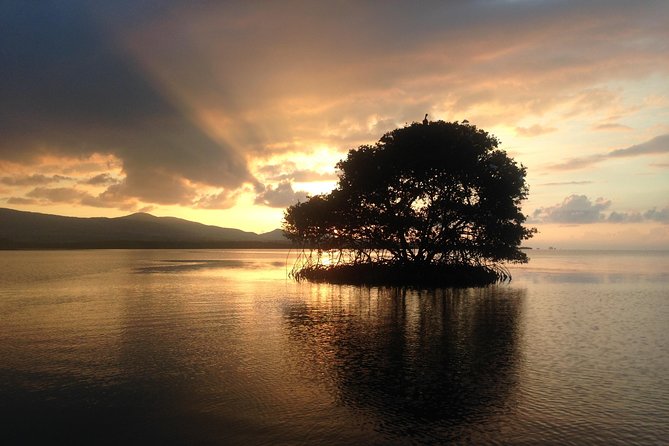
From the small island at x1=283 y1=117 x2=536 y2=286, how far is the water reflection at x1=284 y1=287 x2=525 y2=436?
20046 mm

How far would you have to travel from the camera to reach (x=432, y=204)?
186ft

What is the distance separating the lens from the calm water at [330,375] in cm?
1162

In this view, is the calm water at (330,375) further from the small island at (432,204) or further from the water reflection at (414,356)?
the small island at (432,204)

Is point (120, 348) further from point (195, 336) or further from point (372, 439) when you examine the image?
point (372, 439)

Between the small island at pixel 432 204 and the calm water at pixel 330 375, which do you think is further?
the small island at pixel 432 204

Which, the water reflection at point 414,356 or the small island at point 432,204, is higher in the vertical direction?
the small island at point 432,204

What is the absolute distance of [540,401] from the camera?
1377 cm

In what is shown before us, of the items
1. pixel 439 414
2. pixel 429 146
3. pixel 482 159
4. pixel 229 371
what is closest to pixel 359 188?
pixel 429 146

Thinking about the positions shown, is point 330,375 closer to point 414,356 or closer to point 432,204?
point 414,356

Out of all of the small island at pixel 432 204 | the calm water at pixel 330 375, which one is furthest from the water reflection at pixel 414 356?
the small island at pixel 432 204

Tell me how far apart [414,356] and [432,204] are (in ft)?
128

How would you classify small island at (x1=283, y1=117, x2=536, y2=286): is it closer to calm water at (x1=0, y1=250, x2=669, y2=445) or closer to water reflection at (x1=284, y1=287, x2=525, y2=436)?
water reflection at (x1=284, y1=287, x2=525, y2=436)

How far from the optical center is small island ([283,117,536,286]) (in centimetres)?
5497

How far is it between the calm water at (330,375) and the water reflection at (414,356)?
0.30ft
